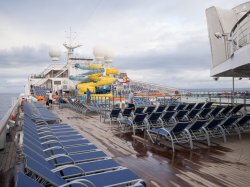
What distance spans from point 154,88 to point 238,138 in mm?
31562

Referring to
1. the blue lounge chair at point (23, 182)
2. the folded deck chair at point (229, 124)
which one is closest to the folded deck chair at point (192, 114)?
the folded deck chair at point (229, 124)

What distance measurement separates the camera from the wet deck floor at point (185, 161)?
3.80 meters

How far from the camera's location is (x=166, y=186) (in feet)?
11.7

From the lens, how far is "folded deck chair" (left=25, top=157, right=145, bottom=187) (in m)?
2.38

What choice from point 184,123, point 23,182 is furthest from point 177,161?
point 23,182

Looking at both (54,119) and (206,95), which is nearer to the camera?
(54,119)

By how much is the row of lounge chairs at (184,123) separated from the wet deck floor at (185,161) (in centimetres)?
30

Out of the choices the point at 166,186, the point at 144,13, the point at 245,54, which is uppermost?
the point at 144,13

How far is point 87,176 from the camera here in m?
2.84

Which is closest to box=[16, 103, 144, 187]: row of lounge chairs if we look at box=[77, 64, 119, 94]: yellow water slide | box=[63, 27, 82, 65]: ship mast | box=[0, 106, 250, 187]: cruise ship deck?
box=[0, 106, 250, 187]: cruise ship deck

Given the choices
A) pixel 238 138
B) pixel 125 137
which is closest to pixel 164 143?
pixel 125 137

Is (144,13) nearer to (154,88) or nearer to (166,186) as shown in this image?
(166,186)

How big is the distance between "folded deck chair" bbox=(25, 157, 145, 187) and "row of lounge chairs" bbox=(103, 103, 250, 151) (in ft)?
8.65

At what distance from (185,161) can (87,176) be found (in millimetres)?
2446
